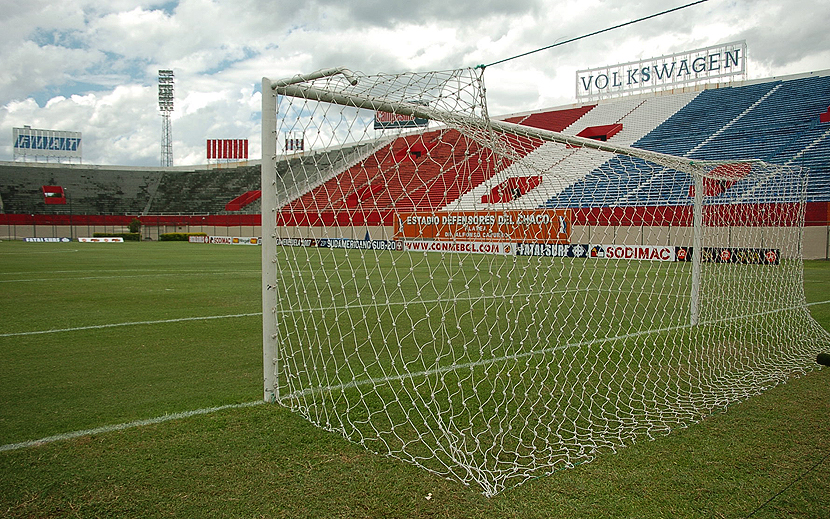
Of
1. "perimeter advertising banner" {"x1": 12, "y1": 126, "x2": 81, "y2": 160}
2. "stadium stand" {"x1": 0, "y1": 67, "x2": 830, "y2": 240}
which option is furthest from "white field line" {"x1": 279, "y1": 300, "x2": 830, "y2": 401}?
"perimeter advertising banner" {"x1": 12, "y1": 126, "x2": 81, "y2": 160}

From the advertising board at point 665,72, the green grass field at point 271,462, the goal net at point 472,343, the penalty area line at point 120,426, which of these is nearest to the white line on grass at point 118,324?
the goal net at point 472,343

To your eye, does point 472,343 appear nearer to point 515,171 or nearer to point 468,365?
point 468,365

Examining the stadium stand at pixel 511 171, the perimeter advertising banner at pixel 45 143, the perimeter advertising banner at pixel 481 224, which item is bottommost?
the perimeter advertising banner at pixel 481 224

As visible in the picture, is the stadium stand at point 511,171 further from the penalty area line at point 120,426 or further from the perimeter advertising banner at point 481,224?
the penalty area line at point 120,426

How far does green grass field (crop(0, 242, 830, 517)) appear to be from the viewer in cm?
230

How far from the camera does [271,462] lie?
270 cm

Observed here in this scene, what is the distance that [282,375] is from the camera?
424cm

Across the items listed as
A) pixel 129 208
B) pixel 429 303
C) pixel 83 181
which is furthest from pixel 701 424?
pixel 83 181

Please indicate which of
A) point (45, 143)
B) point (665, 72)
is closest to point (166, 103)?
point (45, 143)

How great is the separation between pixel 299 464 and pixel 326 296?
6.25 m

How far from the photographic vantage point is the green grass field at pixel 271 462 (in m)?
2.30

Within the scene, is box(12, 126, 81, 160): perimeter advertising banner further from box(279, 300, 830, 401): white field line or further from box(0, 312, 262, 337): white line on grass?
box(279, 300, 830, 401): white field line

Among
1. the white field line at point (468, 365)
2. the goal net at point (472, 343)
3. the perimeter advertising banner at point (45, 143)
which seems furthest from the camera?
the perimeter advertising banner at point (45, 143)

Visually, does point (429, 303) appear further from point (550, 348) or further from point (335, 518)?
point (335, 518)
